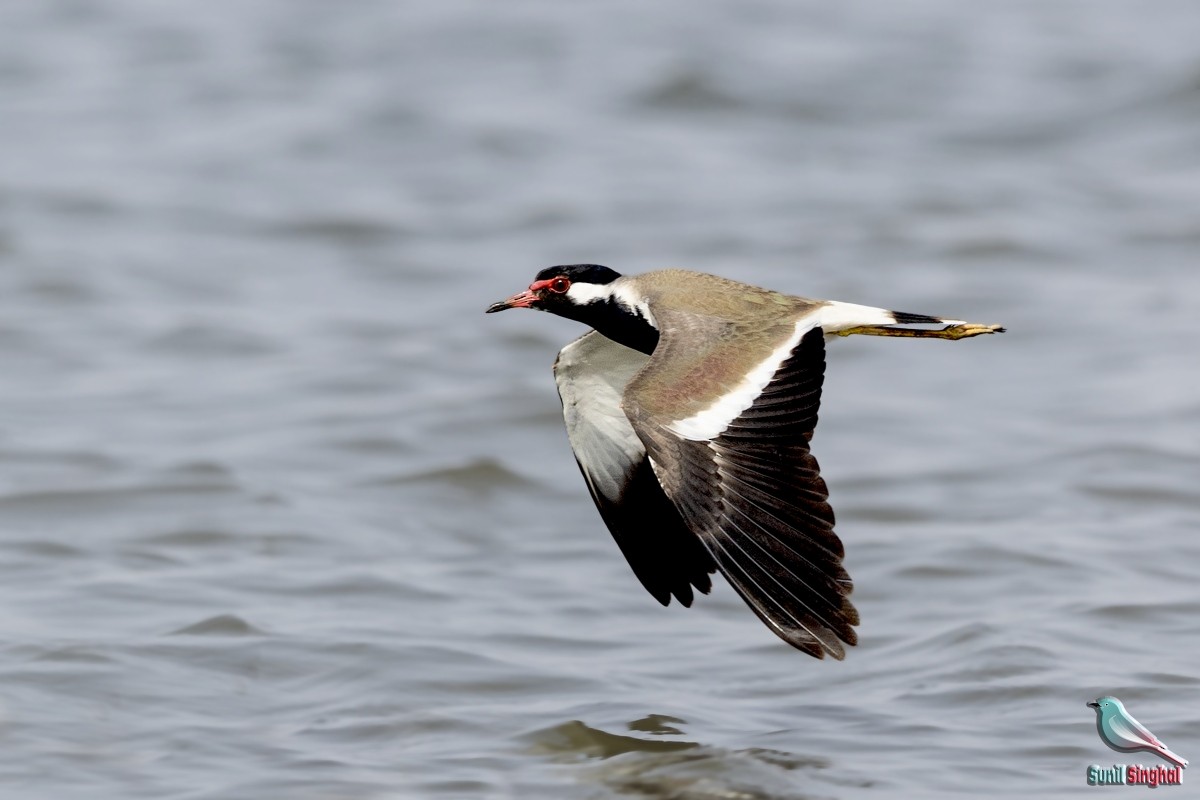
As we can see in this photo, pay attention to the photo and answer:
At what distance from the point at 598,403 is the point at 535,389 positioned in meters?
5.10

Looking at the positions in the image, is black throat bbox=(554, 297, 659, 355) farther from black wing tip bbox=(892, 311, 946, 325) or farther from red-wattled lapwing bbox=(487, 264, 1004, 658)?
black wing tip bbox=(892, 311, 946, 325)

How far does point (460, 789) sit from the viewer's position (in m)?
7.40

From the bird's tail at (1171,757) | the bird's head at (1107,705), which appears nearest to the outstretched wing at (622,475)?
the bird's head at (1107,705)

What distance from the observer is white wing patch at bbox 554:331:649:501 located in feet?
26.3

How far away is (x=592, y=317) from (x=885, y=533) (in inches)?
127

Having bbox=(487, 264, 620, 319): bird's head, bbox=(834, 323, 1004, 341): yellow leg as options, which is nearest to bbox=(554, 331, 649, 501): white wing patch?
bbox=(487, 264, 620, 319): bird's head

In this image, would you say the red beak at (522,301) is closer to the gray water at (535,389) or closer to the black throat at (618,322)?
the black throat at (618,322)

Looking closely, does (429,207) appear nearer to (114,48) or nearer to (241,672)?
(114,48)

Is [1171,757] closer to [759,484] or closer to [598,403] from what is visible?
[759,484]

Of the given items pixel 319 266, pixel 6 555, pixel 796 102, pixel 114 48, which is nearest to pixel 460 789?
pixel 6 555

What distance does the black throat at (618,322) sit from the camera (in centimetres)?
778

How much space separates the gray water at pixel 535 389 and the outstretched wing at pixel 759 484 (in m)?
1.29

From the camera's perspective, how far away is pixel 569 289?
7.99 metres

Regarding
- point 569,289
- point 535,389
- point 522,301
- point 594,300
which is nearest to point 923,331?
point 594,300
